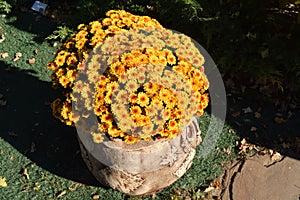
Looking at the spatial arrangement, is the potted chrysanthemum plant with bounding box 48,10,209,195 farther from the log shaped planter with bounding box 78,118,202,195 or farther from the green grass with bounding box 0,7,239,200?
the green grass with bounding box 0,7,239,200

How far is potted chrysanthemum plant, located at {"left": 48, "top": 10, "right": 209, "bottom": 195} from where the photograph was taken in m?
3.52

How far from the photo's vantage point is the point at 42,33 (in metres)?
5.73

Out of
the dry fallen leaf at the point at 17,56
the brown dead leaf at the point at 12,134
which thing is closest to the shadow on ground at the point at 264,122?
the brown dead leaf at the point at 12,134

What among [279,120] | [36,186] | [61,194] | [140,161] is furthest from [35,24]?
[279,120]

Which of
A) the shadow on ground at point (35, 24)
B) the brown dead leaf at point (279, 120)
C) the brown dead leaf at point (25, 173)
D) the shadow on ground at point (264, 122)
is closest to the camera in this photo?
the brown dead leaf at point (25, 173)

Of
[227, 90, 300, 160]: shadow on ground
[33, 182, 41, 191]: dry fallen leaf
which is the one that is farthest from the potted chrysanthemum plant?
[227, 90, 300, 160]: shadow on ground

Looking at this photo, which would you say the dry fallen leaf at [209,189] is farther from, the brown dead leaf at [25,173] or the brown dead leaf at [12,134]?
the brown dead leaf at [12,134]

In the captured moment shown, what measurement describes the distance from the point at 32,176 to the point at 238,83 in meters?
2.52

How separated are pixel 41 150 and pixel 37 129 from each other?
275 mm

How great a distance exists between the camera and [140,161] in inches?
149

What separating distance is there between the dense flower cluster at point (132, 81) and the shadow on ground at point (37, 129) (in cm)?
89

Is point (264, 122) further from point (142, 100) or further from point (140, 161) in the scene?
point (142, 100)

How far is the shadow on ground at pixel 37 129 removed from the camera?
15.0ft

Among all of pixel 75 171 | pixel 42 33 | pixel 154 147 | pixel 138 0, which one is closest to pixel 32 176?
pixel 75 171
